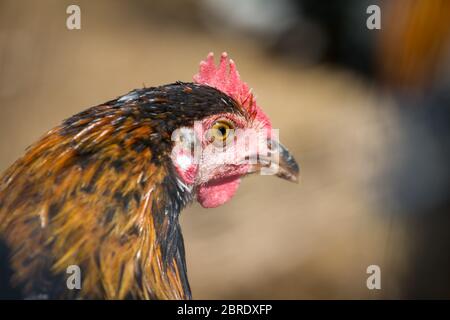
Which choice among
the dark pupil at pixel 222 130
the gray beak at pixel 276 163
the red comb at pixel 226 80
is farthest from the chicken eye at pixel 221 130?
the red comb at pixel 226 80

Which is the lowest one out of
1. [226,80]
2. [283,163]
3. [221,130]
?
[283,163]

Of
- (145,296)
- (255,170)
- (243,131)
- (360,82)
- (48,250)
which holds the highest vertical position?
(360,82)

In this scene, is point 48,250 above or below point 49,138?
below

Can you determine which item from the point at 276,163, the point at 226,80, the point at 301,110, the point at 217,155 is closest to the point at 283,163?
the point at 276,163

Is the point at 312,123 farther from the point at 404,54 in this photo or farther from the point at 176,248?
the point at 176,248

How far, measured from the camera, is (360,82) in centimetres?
444

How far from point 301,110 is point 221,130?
2.67m

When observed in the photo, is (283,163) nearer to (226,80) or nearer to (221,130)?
(221,130)

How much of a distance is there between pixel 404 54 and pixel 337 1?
130 cm

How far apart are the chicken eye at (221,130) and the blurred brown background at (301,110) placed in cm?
165

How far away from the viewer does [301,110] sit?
426 cm

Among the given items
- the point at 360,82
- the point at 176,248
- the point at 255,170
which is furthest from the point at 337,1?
the point at 176,248

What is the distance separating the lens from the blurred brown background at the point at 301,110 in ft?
10.6

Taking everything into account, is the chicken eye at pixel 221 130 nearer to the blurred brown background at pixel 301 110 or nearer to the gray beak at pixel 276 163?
the gray beak at pixel 276 163
